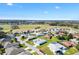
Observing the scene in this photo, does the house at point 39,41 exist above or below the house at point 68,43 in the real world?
above

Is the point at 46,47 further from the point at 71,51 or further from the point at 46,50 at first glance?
the point at 71,51

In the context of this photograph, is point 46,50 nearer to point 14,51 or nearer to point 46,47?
point 46,47

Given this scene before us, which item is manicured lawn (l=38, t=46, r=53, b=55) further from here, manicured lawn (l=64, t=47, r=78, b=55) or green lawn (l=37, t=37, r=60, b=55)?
manicured lawn (l=64, t=47, r=78, b=55)

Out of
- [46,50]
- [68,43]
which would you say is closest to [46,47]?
[46,50]

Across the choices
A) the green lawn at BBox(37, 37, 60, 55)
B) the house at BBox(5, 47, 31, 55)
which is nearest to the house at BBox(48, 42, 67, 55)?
the green lawn at BBox(37, 37, 60, 55)

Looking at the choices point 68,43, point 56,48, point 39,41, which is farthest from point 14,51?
point 68,43

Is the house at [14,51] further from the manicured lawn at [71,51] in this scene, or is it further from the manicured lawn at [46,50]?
the manicured lawn at [71,51]

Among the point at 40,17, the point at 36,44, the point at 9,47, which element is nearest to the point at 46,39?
the point at 36,44

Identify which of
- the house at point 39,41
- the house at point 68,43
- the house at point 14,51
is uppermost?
the house at point 39,41

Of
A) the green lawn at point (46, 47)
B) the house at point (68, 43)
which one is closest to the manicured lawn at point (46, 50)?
the green lawn at point (46, 47)

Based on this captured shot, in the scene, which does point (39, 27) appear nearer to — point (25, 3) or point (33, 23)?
point (33, 23)
